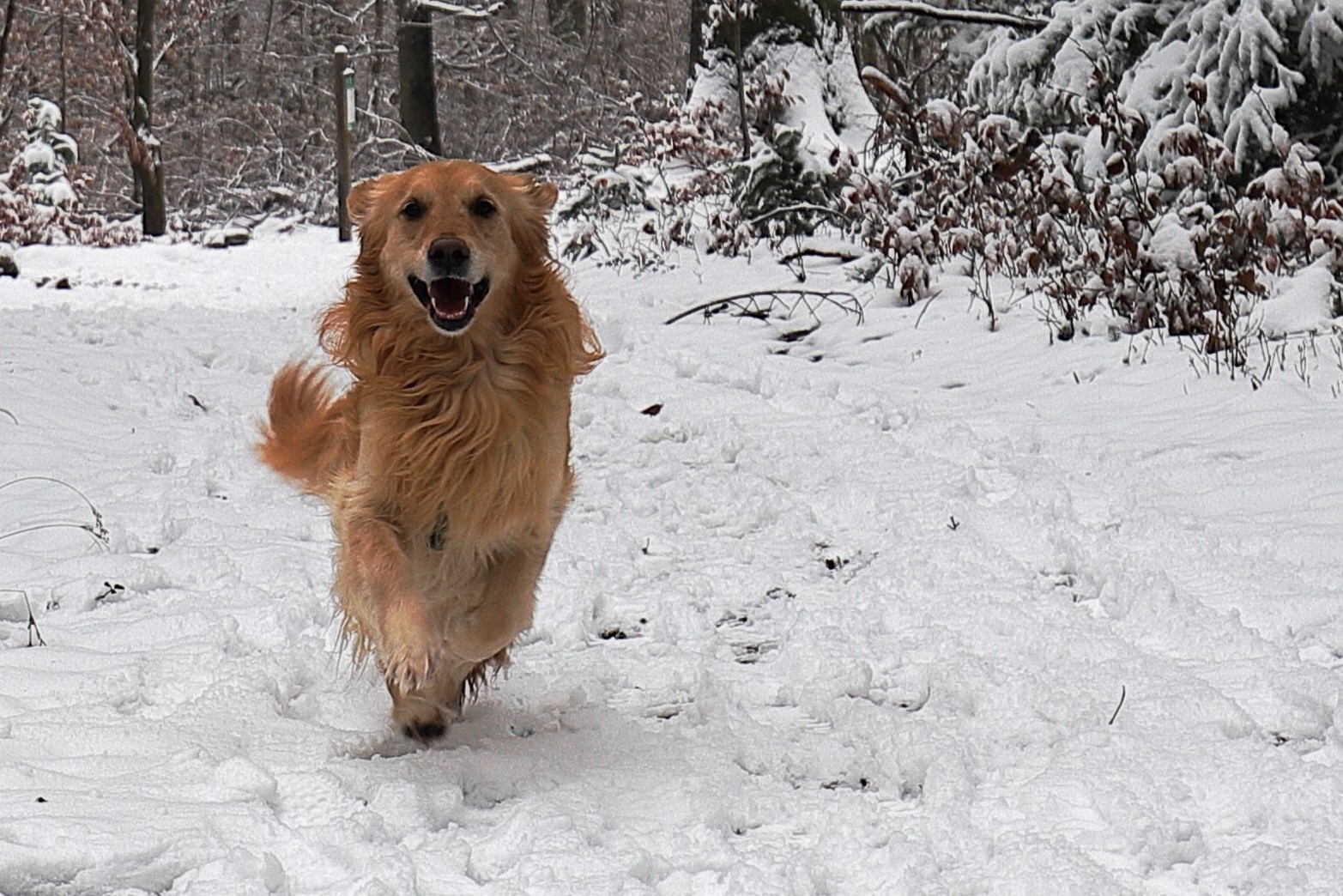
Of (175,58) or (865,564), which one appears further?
(175,58)

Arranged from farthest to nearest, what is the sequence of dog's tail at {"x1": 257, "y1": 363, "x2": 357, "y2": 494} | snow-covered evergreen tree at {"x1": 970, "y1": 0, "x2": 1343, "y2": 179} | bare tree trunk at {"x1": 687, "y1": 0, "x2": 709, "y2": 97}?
bare tree trunk at {"x1": 687, "y1": 0, "x2": 709, "y2": 97}
snow-covered evergreen tree at {"x1": 970, "y1": 0, "x2": 1343, "y2": 179}
dog's tail at {"x1": 257, "y1": 363, "x2": 357, "y2": 494}

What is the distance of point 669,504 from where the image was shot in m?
5.29

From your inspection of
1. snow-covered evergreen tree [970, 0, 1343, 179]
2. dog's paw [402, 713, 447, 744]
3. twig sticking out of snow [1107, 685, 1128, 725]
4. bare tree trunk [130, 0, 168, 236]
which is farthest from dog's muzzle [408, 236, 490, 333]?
bare tree trunk [130, 0, 168, 236]

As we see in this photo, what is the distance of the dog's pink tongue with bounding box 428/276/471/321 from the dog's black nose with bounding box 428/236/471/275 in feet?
0.11

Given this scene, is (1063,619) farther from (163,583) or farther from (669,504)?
(163,583)

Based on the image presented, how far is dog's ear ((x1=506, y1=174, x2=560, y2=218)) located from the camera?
152 inches

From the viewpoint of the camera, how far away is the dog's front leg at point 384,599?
318 cm

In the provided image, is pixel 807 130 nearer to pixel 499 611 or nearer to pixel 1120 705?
pixel 499 611

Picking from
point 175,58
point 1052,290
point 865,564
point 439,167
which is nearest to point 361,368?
point 439,167

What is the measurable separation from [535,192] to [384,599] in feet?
4.11

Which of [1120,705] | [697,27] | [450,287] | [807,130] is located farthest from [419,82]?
[1120,705]

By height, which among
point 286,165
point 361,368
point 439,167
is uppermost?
point 439,167

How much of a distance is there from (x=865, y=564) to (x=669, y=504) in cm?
97

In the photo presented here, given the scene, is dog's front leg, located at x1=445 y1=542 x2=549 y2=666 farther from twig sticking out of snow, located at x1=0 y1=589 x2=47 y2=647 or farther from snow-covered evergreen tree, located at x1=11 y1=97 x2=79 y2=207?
snow-covered evergreen tree, located at x1=11 y1=97 x2=79 y2=207
